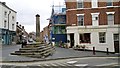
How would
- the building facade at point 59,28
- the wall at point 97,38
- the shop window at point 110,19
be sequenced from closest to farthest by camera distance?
the wall at point 97,38
the shop window at point 110,19
the building facade at point 59,28

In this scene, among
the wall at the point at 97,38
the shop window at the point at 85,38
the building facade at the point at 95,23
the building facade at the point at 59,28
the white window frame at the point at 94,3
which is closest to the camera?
the wall at the point at 97,38

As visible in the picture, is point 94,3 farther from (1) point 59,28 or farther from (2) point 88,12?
(1) point 59,28

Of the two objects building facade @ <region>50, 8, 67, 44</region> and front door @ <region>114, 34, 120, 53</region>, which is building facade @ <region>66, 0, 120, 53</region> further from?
building facade @ <region>50, 8, 67, 44</region>

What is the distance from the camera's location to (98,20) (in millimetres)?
42094

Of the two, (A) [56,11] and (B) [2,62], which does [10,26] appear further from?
(B) [2,62]

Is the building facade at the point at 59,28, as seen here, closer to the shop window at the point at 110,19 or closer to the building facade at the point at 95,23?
the building facade at the point at 95,23

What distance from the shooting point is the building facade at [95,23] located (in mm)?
41562

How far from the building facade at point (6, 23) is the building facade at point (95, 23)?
18.1 meters

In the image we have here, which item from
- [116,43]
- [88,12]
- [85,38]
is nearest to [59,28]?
[85,38]

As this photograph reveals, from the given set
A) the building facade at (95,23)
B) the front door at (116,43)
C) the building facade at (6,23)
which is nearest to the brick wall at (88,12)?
the building facade at (95,23)

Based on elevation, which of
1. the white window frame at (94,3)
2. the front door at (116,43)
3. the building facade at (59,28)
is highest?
the white window frame at (94,3)

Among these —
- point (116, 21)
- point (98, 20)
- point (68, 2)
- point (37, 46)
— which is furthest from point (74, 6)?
point (37, 46)

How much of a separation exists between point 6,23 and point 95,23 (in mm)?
24044

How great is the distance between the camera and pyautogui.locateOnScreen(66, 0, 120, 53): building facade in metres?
41.6
